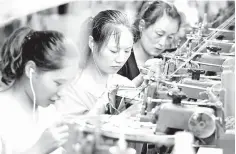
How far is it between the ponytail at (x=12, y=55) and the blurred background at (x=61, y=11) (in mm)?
42

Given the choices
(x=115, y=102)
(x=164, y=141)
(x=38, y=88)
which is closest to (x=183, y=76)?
(x=115, y=102)

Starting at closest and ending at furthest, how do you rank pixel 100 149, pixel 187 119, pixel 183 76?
pixel 187 119 < pixel 100 149 < pixel 183 76

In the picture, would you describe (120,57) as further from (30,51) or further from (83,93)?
(30,51)

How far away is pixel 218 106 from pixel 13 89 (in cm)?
95

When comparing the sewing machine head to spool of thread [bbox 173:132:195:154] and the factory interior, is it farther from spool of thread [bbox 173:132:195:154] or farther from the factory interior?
the factory interior

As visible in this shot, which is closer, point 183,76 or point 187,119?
point 187,119

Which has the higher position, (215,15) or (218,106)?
(215,15)

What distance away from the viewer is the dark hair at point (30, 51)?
75.9 inches

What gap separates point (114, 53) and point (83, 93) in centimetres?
26

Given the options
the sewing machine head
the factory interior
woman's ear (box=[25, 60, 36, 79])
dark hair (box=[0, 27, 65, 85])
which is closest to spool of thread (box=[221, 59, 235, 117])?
the factory interior

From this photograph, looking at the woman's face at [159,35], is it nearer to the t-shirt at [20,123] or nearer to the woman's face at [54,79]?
the woman's face at [54,79]

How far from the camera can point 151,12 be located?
2055mm

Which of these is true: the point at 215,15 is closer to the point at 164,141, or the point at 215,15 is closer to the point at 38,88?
the point at 164,141

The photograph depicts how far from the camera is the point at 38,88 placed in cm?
199
